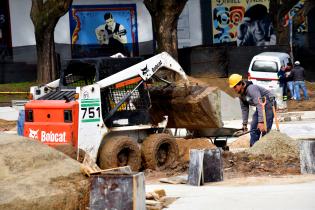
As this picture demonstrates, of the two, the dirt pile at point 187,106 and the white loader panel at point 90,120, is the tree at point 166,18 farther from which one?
the white loader panel at point 90,120

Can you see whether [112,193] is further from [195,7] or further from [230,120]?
[195,7]

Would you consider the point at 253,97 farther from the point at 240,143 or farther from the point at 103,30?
the point at 103,30

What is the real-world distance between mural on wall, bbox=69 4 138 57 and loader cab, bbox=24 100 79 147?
73.9ft

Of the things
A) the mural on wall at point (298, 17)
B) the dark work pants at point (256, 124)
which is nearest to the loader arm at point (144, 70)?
the dark work pants at point (256, 124)

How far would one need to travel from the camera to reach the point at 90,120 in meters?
13.8

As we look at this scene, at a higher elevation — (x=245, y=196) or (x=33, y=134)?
(x=33, y=134)

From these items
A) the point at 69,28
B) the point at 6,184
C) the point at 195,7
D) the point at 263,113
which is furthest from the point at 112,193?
the point at 195,7

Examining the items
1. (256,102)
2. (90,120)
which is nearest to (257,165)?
(256,102)

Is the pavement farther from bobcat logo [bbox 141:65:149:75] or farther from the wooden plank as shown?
bobcat logo [bbox 141:65:149:75]

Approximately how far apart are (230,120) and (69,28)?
14234 millimetres

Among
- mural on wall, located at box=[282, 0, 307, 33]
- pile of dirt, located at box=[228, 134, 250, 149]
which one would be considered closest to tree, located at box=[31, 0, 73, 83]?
pile of dirt, located at box=[228, 134, 250, 149]

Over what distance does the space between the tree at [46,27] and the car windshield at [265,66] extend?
7.08 meters

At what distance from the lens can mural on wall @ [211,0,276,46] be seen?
40656mm

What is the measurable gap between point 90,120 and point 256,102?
3204 mm
